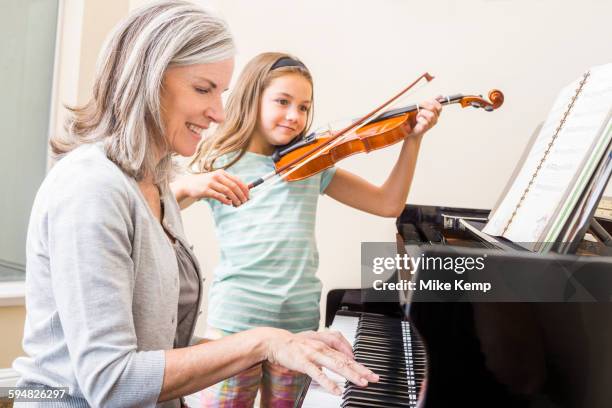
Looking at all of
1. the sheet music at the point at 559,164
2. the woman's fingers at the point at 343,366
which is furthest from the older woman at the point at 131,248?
the sheet music at the point at 559,164

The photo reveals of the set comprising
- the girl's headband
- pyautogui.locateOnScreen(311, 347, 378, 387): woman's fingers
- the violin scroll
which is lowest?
pyautogui.locateOnScreen(311, 347, 378, 387): woman's fingers

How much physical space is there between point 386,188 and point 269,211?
0.38 m

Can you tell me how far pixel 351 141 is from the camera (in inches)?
64.1

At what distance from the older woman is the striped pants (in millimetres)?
461

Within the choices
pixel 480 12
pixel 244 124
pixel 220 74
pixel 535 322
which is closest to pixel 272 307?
pixel 244 124

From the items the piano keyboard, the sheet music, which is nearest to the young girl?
the piano keyboard

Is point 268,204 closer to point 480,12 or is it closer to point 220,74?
point 220,74

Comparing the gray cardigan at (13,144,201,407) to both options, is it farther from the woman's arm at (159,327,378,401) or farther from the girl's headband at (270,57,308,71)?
the girl's headband at (270,57,308,71)

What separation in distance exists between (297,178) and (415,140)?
0.36 m

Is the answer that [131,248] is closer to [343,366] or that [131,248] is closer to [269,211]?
[343,366]

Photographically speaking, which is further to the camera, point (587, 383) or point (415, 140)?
point (415, 140)

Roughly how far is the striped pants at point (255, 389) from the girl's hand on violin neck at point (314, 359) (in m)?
0.73

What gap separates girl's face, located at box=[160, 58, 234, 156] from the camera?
38.8 inches

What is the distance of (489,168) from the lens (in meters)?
2.22
